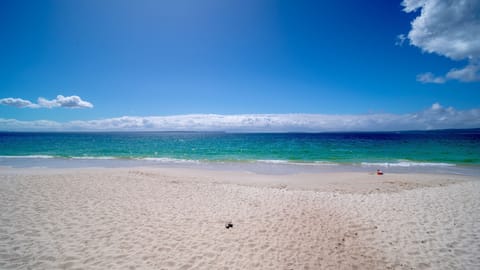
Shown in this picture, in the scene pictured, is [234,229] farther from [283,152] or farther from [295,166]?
[283,152]

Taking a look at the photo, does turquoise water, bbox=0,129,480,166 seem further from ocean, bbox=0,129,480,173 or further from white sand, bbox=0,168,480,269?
white sand, bbox=0,168,480,269

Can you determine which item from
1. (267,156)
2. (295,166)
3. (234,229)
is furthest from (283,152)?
(234,229)

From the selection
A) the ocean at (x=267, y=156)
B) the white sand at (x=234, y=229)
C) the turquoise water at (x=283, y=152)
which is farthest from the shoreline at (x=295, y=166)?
the white sand at (x=234, y=229)

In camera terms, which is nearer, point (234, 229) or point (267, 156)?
point (234, 229)

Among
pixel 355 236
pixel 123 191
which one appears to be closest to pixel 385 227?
pixel 355 236

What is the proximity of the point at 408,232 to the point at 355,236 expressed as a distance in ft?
5.77

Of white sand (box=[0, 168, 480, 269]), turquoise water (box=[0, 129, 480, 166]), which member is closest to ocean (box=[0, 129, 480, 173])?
turquoise water (box=[0, 129, 480, 166])

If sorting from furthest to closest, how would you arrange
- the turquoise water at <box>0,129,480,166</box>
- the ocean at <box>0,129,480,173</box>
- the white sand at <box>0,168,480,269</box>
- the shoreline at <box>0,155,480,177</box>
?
1. the turquoise water at <box>0,129,480,166</box>
2. the ocean at <box>0,129,480,173</box>
3. the shoreline at <box>0,155,480,177</box>
4. the white sand at <box>0,168,480,269</box>

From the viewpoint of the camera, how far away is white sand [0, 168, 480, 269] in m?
5.00

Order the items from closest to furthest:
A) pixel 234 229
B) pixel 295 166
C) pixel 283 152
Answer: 1. pixel 234 229
2. pixel 295 166
3. pixel 283 152

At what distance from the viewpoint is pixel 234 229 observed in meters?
6.49

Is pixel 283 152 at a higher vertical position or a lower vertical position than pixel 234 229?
lower

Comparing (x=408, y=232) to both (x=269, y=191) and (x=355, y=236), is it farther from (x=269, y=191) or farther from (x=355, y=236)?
(x=269, y=191)

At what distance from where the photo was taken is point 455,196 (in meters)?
9.88
